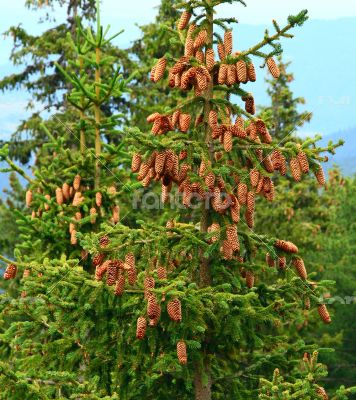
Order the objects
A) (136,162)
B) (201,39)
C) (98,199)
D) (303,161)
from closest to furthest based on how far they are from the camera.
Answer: (136,162) < (303,161) < (201,39) < (98,199)

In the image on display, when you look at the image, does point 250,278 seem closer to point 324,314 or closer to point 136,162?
point 324,314

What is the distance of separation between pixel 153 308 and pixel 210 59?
10.2 ft

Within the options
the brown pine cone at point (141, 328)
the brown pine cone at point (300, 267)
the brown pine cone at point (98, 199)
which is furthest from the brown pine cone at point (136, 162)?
the brown pine cone at point (98, 199)

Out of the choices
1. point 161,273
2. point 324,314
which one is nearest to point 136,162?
point 161,273

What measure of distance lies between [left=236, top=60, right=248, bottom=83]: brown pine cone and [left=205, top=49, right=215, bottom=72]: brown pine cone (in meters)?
0.43

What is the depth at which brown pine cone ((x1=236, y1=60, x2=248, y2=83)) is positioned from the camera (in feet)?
28.5

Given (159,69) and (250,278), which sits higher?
(159,69)

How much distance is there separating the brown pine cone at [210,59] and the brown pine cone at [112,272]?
2674 millimetres

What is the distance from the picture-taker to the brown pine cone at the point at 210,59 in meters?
9.05

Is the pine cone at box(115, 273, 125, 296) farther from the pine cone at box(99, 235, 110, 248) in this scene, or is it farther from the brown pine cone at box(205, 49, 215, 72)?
the brown pine cone at box(205, 49, 215, 72)

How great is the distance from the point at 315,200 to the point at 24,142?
12.0 m

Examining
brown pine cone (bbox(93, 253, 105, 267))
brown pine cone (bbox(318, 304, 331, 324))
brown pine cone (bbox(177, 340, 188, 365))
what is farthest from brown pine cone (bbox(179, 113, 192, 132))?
Result: brown pine cone (bbox(318, 304, 331, 324))

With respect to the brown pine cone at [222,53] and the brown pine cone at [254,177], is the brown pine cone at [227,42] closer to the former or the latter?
the brown pine cone at [222,53]

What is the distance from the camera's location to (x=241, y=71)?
8695mm
